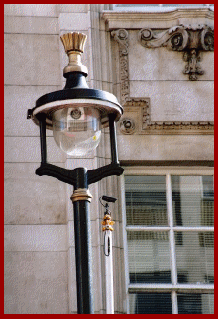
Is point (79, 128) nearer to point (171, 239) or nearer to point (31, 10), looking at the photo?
point (171, 239)

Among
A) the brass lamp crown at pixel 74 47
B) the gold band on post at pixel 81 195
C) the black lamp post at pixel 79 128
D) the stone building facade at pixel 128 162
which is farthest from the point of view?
the stone building facade at pixel 128 162

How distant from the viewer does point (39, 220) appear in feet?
39.5

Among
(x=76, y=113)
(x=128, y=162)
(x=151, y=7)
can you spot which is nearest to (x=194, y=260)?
(x=128, y=162)

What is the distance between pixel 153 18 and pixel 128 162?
6.32ft

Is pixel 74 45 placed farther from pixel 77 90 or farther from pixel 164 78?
pixel 164 78

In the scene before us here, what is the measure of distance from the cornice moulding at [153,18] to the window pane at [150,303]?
3.39 m

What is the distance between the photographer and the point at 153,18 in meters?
13.1

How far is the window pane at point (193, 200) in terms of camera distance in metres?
12.5

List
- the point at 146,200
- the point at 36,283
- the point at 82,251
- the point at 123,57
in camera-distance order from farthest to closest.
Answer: the point at 123,57 → the point at 146,200 → the point at 36,283 → the point at 82,251

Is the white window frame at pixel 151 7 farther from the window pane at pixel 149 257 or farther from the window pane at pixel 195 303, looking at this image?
the window pane at pixel 195 303

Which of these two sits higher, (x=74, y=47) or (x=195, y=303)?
(x=74, y=47)

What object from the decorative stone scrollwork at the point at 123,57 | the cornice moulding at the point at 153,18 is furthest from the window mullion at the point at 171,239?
the cornice moulding at the point at 153,18

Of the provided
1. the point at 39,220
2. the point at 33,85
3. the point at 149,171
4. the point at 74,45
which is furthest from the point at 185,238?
the point at 74,45

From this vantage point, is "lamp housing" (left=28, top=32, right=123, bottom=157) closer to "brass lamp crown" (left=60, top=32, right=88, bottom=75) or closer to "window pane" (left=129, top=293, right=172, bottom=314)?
"brass lamp crown" (left=60, top=32, right=88, bottom=75)
